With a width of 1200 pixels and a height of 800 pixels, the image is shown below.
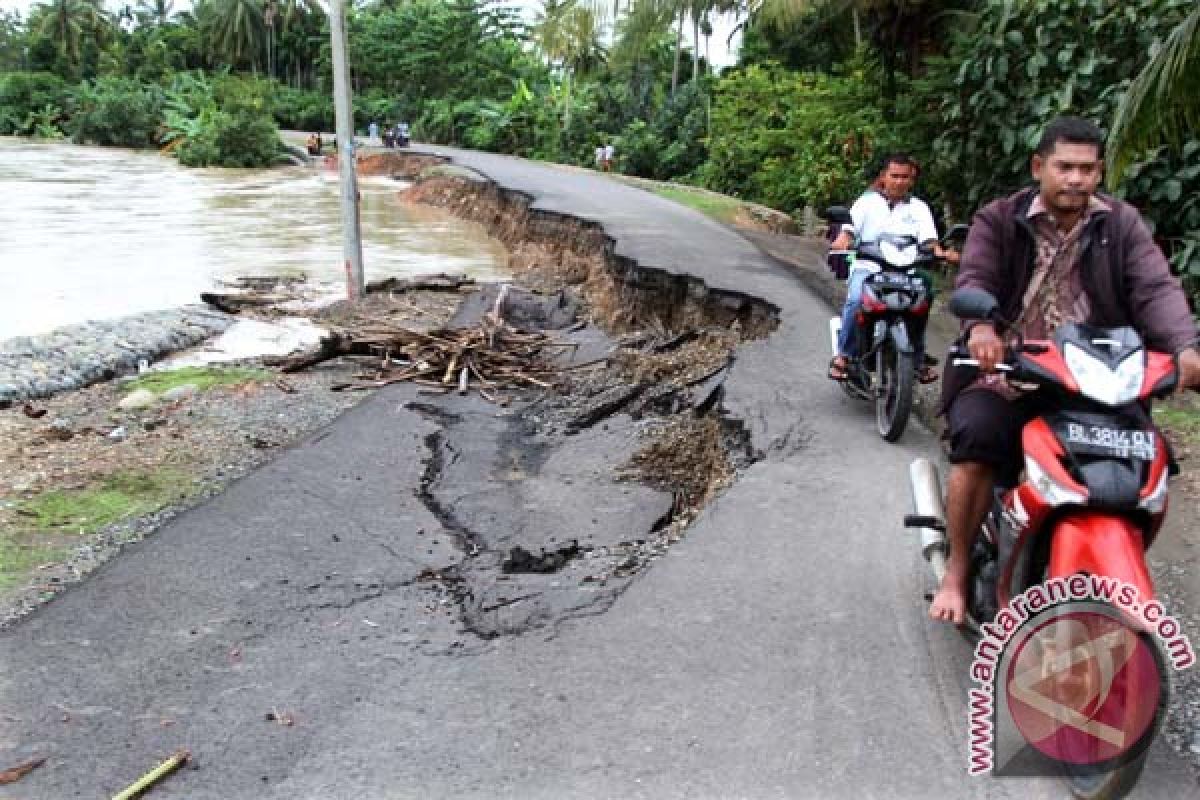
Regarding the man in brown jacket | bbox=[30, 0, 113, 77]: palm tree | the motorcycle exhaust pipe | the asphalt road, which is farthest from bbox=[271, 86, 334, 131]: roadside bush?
the man in brown jacket

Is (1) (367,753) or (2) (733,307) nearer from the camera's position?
(1) (367,753)

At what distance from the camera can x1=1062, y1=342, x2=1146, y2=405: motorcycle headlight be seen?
9.09 feet

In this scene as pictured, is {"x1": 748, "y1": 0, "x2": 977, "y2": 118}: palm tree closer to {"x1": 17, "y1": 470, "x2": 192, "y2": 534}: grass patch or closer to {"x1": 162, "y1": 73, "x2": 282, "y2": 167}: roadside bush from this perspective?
{"x1": 17, "y1": 470, "x2": 192, "y2": 534}: grass patch

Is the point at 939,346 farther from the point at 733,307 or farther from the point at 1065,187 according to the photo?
the point at 1065,187

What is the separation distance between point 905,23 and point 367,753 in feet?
38.0

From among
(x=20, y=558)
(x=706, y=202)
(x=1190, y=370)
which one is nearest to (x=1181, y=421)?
(x=1190, y=370)

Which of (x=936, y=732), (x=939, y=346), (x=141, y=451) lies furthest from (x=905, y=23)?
(x=936, y=732)

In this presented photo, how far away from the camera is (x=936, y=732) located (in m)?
3.03

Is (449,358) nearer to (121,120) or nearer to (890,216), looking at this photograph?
(890,216)

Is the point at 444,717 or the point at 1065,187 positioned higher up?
the point at 1065,187

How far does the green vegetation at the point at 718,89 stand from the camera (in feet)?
25.6

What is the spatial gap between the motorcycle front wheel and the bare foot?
2.37 m

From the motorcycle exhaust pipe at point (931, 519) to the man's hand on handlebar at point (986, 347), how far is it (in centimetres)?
69

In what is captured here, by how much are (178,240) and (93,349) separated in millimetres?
12323
